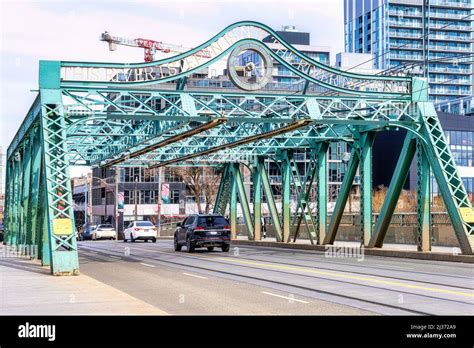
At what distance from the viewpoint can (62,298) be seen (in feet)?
50.8

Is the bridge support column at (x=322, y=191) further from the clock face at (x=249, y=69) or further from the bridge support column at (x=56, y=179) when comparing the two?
the bridge support column at (x=56, y=179)

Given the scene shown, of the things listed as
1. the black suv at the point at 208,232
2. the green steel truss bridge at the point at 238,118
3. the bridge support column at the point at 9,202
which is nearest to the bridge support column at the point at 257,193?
the green steel truss bridge at the point at 238,118

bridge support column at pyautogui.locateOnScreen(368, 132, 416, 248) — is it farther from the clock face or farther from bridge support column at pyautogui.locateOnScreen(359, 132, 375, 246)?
the clock face

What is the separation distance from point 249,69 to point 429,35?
503 feet

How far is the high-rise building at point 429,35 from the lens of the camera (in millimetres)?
174125

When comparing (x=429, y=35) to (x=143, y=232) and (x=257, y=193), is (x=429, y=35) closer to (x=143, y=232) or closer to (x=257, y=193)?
(x=143, y=232)

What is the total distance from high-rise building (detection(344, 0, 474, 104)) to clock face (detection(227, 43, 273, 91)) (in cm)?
14860

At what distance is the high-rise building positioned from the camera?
571 ft

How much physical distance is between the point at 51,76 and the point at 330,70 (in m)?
11.1

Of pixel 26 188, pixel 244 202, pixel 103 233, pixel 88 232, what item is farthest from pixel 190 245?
pixel 88 232

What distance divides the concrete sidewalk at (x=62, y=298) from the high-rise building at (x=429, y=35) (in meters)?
161
